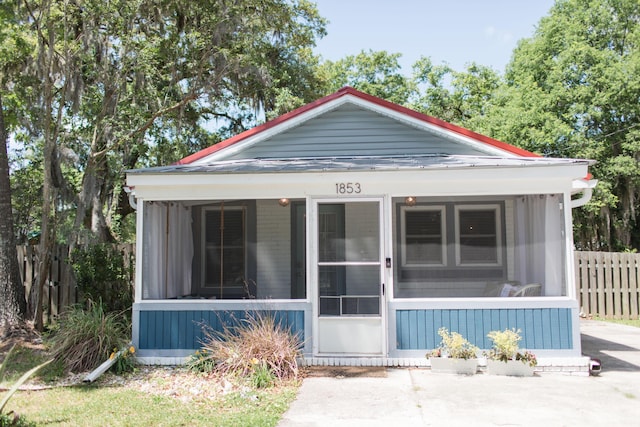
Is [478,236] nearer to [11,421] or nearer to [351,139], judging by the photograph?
[351,139]

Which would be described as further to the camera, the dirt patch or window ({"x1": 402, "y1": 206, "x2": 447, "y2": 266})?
window ({"x1": 402, "y1": 206, "x2": 447, "y2": 266})

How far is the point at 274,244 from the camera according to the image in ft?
34.1

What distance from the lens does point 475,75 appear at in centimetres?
2766

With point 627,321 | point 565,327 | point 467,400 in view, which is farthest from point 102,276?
point 627,321

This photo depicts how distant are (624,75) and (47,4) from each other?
56.5 feet

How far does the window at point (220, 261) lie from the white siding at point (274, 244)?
429 mm

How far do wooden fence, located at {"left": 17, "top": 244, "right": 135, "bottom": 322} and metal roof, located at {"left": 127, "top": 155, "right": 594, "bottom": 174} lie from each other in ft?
14.4

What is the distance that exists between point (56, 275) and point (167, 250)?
446 cm

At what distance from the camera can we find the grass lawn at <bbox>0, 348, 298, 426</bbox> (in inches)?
218

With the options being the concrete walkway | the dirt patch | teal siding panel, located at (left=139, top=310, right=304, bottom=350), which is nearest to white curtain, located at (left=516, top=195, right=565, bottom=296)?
the concrete walkway

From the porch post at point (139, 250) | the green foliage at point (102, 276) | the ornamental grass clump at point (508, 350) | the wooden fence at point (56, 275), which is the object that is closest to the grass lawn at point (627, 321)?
the ornamental grass clump at point (508, 350)

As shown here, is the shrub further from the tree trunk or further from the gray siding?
the gray siding

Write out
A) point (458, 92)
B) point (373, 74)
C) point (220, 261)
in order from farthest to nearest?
point (373, 74) < point (458, 92) < point (220, 261)

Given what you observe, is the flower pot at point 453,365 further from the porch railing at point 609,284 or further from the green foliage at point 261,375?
the porch railing at point 609,284
